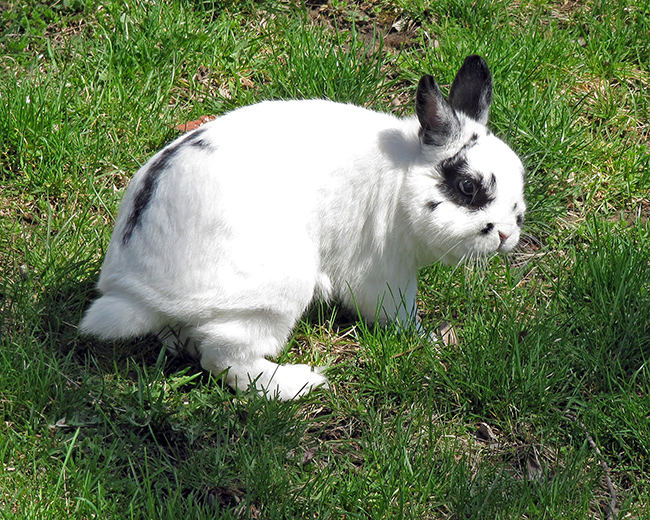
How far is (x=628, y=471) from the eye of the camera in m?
3.26

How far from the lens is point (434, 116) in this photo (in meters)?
3.43

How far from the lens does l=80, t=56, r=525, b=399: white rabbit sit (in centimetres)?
325

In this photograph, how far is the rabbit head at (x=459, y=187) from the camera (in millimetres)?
3434

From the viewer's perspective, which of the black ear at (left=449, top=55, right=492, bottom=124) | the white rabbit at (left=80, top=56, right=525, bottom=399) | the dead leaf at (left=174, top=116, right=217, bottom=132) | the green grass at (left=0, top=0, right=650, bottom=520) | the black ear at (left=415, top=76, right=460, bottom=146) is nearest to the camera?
the green grass at (left=0, top=0, right=650, bottom=520)

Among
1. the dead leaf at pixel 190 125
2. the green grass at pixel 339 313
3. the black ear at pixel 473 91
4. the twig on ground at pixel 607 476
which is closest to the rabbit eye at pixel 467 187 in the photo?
the black ear at pixel 473 91

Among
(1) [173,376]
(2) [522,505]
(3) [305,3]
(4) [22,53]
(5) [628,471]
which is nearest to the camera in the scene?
(2) [522,505]

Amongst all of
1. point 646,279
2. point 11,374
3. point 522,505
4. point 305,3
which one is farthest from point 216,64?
point 522,505

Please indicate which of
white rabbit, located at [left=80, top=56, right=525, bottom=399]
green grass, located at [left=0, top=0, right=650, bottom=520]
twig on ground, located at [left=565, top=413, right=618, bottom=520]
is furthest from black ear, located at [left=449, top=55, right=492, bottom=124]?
twig on ground, located at [left=565, top=413, right=618, bottom=520]

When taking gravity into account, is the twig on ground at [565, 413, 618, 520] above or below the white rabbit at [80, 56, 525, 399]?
below

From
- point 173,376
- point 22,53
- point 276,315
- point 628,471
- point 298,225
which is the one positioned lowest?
point 628,471

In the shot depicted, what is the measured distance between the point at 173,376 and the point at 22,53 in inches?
98.0

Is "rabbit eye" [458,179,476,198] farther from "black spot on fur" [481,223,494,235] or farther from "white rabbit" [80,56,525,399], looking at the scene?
"black spot on fur" [481,223,494,235]

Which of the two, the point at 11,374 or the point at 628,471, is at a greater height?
the point at 11,374

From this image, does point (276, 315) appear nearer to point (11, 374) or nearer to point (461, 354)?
point (461, 354)
